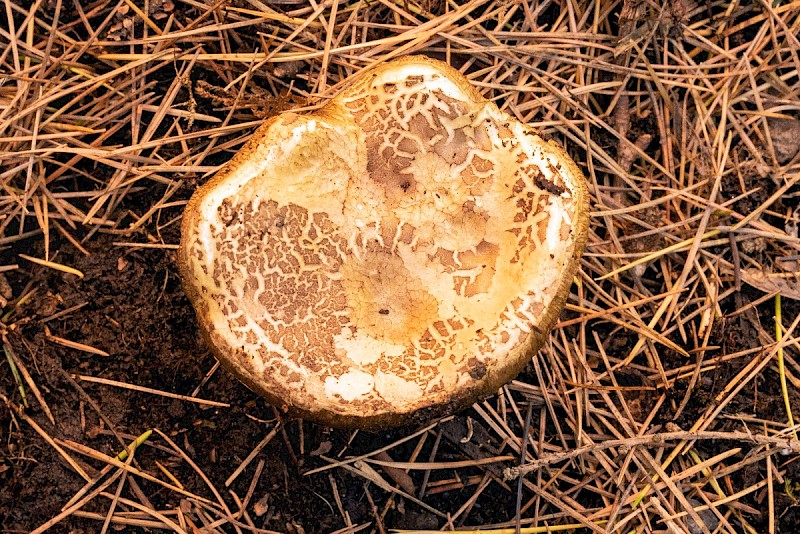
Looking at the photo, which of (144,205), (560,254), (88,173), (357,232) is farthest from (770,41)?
(88,173)

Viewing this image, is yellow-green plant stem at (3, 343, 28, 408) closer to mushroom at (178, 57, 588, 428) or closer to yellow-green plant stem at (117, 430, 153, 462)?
yellow-green plant stem at (117, 430, 153, 462)

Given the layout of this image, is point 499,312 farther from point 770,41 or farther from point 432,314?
point 770,41

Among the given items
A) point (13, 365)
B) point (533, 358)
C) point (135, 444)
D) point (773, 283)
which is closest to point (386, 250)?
point (533, 358)

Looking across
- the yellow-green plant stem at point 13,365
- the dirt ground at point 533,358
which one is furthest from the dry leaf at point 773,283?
the yellow-green plant stem at point 13,365

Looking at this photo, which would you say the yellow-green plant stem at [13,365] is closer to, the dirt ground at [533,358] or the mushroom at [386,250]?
the dirt ground at [533,358]

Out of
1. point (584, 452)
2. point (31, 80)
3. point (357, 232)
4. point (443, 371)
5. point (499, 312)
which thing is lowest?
point (584, 452)

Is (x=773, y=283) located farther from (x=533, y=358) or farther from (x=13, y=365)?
(x=13, y=365)

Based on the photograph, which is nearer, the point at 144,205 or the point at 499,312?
the point at 499,312
